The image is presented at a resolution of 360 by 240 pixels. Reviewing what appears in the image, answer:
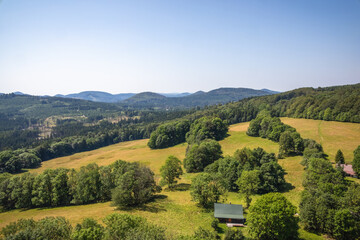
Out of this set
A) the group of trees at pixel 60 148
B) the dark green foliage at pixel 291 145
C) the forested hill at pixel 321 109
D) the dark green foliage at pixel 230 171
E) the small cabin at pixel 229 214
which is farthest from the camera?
the forested hill at pixel 321 109

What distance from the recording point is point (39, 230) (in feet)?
79.9

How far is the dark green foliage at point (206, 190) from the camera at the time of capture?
46938 millimetres

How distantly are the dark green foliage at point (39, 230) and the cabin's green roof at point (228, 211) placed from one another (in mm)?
28333

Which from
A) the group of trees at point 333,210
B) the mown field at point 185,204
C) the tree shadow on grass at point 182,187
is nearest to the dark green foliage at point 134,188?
the mown field at point 185,204

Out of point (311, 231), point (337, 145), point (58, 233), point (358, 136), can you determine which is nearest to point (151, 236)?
point (58, 233)

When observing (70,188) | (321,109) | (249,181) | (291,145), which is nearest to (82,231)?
(70,188)

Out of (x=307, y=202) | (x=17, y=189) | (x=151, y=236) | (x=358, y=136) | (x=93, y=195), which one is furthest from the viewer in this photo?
(x=358, y=136)

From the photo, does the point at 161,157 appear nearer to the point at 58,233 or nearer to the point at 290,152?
the point at 290,152

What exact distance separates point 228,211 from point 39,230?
33.7m

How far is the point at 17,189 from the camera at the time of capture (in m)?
51.9

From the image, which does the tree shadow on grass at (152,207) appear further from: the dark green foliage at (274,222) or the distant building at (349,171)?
the distant building at (349,171)

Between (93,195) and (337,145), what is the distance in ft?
315

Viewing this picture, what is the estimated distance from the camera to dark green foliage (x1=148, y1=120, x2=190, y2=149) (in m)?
127

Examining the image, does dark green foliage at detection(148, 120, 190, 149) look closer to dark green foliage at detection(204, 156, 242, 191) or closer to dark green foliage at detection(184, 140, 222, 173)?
dark green foliage at detection(184, 140, 222, 173)
